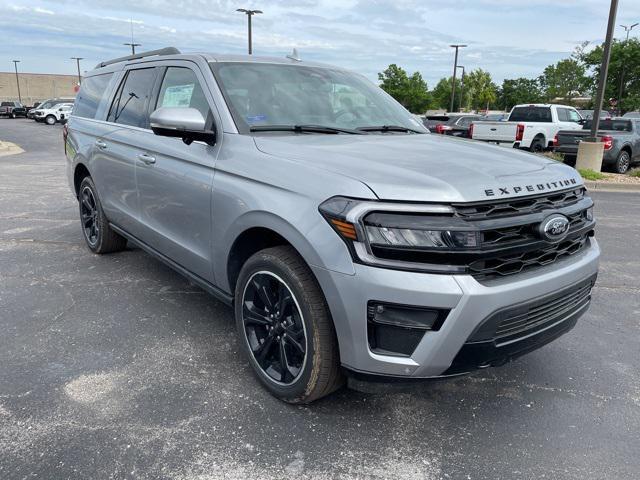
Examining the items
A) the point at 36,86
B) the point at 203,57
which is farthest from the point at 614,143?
the point at 36,86

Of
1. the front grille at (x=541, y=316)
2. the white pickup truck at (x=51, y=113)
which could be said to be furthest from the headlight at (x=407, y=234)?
the white pickup truck at (x=51, y=113)

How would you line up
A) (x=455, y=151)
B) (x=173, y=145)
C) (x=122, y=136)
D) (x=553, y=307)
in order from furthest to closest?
(x=122, y=136) → (x=173, y=145) → (x=455, y=151) → (x=553, y=307)

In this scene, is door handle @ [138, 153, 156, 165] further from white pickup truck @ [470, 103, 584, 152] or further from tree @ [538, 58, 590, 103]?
tree @ [538, 58, 590, 103]

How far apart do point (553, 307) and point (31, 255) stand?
5083 millimetres

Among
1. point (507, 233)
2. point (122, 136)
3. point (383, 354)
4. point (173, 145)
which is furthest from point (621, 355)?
point (122, 136)

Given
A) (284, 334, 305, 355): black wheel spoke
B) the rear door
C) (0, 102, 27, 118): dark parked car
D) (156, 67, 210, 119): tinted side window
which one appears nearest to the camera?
(284, 334, 305, 355): black wheel spoke

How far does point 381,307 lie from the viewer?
7.42 feet

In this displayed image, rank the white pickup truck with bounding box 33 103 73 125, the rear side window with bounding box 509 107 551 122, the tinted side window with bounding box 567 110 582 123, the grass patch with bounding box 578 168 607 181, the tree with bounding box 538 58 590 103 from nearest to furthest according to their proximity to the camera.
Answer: the grass patch with bounding box 578 168 607 181 → the rear side window with bounding box 509 107 551 122 → the tinted side window with bounding box 567 110 582 123 → the white pickup truck with bounding box 33 103 73 125 → the tree with bounding box 538 58 590 103

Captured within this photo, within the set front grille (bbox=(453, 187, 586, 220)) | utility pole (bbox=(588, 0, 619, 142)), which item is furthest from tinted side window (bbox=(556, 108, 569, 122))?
front grille (bbox=(453, 187, 586, 220))

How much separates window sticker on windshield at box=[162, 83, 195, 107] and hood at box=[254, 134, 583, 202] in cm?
86

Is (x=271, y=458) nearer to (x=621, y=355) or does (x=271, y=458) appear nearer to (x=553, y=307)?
(x=553, y=307)

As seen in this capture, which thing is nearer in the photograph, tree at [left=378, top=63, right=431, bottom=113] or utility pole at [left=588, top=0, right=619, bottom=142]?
utility pole at [left=588, top=0, right=619, bottom=142]

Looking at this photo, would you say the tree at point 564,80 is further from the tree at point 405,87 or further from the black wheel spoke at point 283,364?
the black wheel spoke at point 283,364

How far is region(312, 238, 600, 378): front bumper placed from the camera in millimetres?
2203
